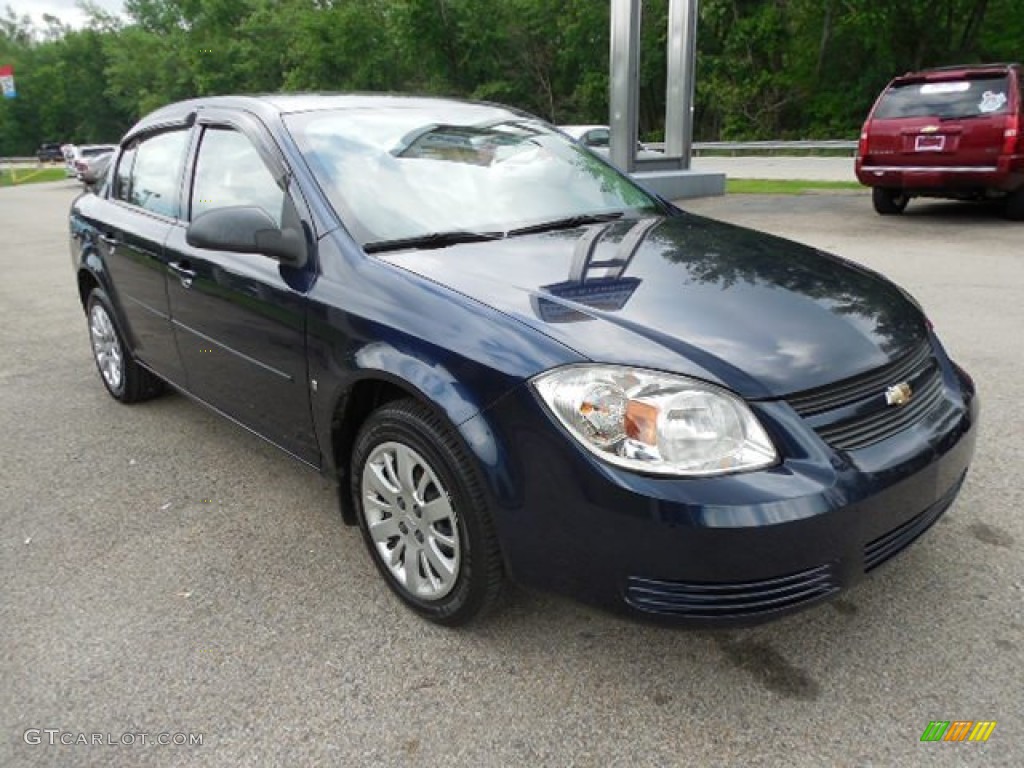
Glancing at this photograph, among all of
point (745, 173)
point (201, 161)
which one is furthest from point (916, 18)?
point (201, 161)

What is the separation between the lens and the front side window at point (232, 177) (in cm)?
303

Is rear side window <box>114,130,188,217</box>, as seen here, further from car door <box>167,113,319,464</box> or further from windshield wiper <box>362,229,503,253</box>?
windshield wiper <box>362,229,503,253</box>

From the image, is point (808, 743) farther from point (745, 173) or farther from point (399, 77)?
point (399, 77)

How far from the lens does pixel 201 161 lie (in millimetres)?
3494

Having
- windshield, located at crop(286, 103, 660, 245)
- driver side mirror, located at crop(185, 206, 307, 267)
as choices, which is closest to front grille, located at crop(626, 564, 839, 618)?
windshield, located at crop(286, 103, 660, 245)

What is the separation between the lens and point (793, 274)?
2625 millimetres

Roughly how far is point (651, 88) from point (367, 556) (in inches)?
1703

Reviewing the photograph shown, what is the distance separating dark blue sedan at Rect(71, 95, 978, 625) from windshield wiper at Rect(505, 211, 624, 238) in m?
0.02

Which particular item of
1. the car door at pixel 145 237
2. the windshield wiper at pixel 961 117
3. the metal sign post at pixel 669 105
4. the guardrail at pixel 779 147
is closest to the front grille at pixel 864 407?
the car door at pixel 145 237

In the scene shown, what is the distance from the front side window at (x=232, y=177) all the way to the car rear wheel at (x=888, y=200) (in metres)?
9.53

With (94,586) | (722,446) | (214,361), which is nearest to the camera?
(722,446)

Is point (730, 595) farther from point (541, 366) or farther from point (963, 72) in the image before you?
point (963, 72)

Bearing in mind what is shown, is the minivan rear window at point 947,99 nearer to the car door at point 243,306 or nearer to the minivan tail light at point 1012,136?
the minivan tail light at point 1012,136

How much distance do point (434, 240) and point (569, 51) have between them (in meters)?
42.9
